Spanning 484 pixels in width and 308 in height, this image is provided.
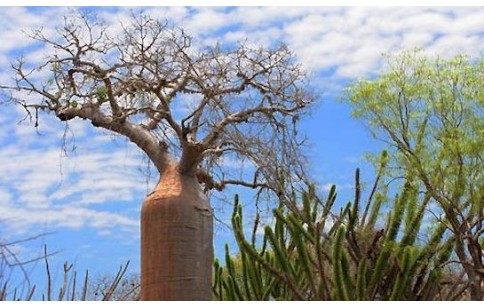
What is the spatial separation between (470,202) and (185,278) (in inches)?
130

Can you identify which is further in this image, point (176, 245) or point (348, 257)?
point (348, 257)

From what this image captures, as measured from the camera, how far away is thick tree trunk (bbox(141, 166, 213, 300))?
18.9ft

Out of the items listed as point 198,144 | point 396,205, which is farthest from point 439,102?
point 198,144

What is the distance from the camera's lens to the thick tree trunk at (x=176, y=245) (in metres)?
5.77

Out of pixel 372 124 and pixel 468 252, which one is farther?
pixel 372 124

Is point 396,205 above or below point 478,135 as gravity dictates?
below

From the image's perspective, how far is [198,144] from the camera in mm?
6082

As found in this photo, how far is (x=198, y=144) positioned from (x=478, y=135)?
3123mm

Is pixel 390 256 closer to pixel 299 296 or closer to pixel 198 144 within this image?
pixel 299 296

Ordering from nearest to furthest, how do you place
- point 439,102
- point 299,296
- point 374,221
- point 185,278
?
point 185,278
point 299,296
point 374,221
point 439,102

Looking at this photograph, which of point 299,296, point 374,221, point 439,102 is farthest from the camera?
point 439,102

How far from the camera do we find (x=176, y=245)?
580 cm

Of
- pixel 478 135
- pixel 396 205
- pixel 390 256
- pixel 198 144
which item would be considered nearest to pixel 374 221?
pixel 396 205

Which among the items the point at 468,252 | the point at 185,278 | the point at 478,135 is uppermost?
the point at 478,135
